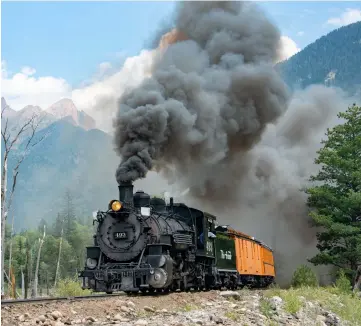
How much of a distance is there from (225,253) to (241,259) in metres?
2.61

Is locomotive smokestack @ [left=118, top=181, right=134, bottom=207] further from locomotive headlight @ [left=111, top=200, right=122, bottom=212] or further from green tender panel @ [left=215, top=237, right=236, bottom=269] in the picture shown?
green tender panel @ [left=215, top=237, right=236, bottom=269]

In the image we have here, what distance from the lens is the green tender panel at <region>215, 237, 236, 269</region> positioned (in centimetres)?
1969

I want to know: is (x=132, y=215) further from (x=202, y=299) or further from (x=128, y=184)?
(x=202, y=299)

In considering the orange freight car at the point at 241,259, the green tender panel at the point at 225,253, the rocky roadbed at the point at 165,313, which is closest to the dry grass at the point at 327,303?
the rocky roadbed at the point at 165,313

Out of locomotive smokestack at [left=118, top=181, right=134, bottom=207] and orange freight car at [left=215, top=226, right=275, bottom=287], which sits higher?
locomotive smokestack at [left=118, top=181, right=134, bottom=207]

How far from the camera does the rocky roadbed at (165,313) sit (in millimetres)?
9773

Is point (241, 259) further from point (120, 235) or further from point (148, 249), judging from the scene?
point (120, 235)

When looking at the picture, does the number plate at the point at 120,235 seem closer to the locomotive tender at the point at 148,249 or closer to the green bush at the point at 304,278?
the locomotive tender at the point at 148,249

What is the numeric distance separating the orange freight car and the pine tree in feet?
9.72

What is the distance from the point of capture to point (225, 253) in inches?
815

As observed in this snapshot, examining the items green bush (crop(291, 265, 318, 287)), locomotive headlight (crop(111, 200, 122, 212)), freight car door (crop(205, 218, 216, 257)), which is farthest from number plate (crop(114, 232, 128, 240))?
green bush (crop(291, 265, 318, 287))

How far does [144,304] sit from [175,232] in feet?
12.6

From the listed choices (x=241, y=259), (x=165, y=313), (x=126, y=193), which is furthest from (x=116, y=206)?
(x=241, y=259)

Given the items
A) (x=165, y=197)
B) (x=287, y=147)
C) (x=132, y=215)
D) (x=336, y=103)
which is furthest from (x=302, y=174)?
(x=132, y=215)
